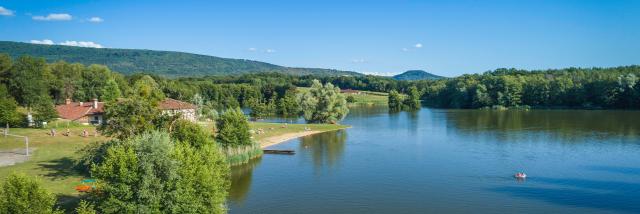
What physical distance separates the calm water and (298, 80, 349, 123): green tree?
629 inches

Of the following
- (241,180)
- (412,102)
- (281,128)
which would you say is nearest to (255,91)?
(412,102)

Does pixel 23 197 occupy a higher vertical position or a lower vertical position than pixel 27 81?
lower

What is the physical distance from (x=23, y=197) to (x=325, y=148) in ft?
139

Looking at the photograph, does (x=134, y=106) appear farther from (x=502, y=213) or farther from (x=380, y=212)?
(x=502, y=213)

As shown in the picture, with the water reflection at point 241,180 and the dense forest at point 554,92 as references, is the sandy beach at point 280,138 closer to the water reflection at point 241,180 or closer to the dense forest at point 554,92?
the water reflection at point 241,180

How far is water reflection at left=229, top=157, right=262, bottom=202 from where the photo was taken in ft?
123

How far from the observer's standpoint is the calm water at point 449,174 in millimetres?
34281

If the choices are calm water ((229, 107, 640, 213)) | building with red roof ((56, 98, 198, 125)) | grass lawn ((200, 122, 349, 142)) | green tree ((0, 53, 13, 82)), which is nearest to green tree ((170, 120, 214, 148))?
calm water ((229, 107, 640, 213))

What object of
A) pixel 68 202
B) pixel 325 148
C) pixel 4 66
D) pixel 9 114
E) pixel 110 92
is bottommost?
pixel 68 202

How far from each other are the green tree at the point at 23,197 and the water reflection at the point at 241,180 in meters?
16.0

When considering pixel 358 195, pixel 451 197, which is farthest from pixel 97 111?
pixel 451 197

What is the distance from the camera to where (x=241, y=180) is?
42.5 metres

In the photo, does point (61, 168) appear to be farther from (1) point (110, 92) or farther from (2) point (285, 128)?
(1) point (110, 92)

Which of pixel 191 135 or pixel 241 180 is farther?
pixel 241 180
